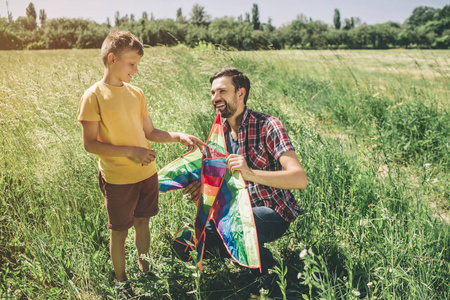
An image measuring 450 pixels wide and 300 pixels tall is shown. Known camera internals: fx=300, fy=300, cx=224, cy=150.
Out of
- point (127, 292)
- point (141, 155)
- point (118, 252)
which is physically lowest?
point (127, 292)

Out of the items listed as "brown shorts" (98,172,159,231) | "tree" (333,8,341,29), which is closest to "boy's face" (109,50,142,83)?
"brown shorts" (98,172,159,231)

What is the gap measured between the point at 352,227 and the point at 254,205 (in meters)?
0.84

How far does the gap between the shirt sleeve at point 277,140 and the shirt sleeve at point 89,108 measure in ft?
3.47

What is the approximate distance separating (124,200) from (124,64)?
82 centimetres

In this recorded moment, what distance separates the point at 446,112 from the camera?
420cm

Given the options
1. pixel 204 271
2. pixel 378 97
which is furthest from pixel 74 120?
pixel 378 97

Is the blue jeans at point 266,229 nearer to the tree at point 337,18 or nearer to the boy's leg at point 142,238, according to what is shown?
the boy's leg at point 142,238

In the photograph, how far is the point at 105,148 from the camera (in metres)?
1.71

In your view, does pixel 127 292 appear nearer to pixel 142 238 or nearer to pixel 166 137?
pixel 142 238

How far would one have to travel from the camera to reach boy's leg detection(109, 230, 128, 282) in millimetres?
1893

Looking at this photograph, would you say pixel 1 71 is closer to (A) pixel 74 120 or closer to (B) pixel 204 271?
(A) pixel 74 120

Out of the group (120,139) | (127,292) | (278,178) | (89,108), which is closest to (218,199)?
(278,178)

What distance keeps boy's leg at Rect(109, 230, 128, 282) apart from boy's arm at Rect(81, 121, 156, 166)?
52 centimetres

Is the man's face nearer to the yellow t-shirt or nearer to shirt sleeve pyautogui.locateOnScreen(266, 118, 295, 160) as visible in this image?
shirt sleeve pyautogui.locateOnScreen(266, 118, 295, 160)
